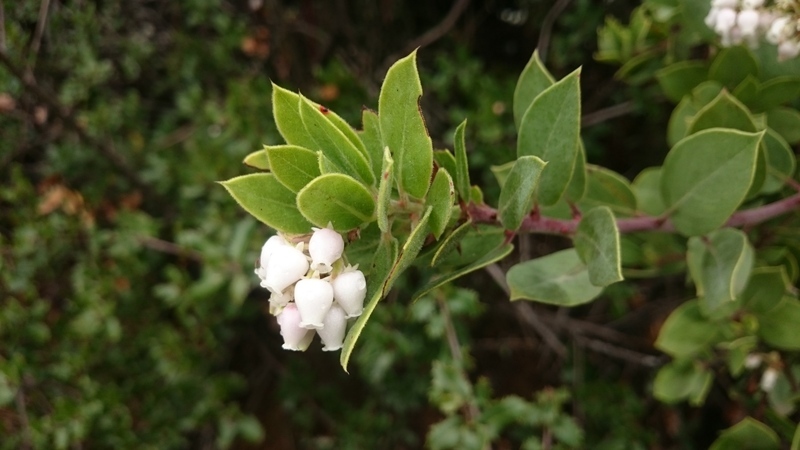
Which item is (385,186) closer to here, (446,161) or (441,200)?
(441,200)

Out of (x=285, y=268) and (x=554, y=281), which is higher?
(x=285, y=268)

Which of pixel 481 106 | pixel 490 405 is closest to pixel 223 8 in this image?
pixel 481 106

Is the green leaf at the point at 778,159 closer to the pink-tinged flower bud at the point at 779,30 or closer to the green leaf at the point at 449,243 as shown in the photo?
the pink-tinged flower bud at the point at 779,30

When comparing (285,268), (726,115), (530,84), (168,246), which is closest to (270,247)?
(285,268)

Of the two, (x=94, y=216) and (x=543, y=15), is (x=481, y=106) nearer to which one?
(x=543, y=15)

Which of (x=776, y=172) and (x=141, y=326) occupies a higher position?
(x=776, y=172)

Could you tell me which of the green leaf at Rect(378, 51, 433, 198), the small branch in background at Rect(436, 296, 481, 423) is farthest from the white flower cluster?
the small branch in background at Rect(436, 296, 481, 423)
